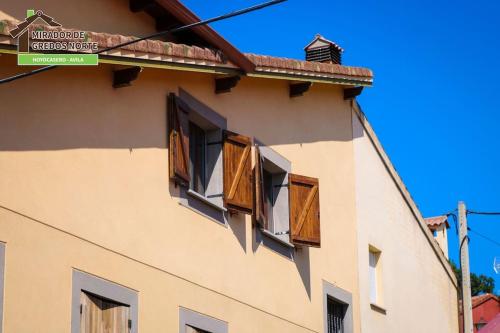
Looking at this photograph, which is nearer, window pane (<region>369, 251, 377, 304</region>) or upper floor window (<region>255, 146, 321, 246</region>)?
upper floor window (<region>255, 146, 321, 246</region>)

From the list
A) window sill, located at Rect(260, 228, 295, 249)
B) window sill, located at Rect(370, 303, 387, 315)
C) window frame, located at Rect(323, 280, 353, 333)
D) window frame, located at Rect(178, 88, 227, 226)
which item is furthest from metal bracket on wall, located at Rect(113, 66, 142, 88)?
window sill, located at Rect(370, 303, 387, 315)

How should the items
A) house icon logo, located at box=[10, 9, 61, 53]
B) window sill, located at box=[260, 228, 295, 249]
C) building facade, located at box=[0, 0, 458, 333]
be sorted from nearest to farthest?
house icon logo, located at box=[10, 9, 61, 53] < building facade, located at box=[0, 0, 458, 333] < window sill, located at box=[260, 228, 295, 249]

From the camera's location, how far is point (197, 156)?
15836 mm

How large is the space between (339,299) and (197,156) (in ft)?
14.2

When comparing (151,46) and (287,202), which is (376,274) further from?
(151,46)

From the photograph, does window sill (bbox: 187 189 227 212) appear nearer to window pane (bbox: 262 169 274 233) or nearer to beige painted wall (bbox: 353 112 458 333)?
window pane (bbox: 262 169 274 233)

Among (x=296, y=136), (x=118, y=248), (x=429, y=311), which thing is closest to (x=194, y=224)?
(x=118, y=248)

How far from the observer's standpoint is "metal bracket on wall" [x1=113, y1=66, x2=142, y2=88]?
13.5m

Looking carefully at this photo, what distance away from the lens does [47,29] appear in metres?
10.4

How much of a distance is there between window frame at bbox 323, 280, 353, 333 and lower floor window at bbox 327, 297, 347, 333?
0.05 m

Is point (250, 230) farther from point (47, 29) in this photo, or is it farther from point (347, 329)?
point (47, 29)

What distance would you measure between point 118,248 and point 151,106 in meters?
2.13

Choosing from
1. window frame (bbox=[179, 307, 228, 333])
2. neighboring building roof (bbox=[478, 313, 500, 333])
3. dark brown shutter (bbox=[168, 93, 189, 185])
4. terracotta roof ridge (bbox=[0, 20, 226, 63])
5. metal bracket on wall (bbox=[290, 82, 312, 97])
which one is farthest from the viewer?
neighboring building roof (bbox=[478, 313, 500, 333])

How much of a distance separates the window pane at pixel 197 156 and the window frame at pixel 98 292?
270 cm
